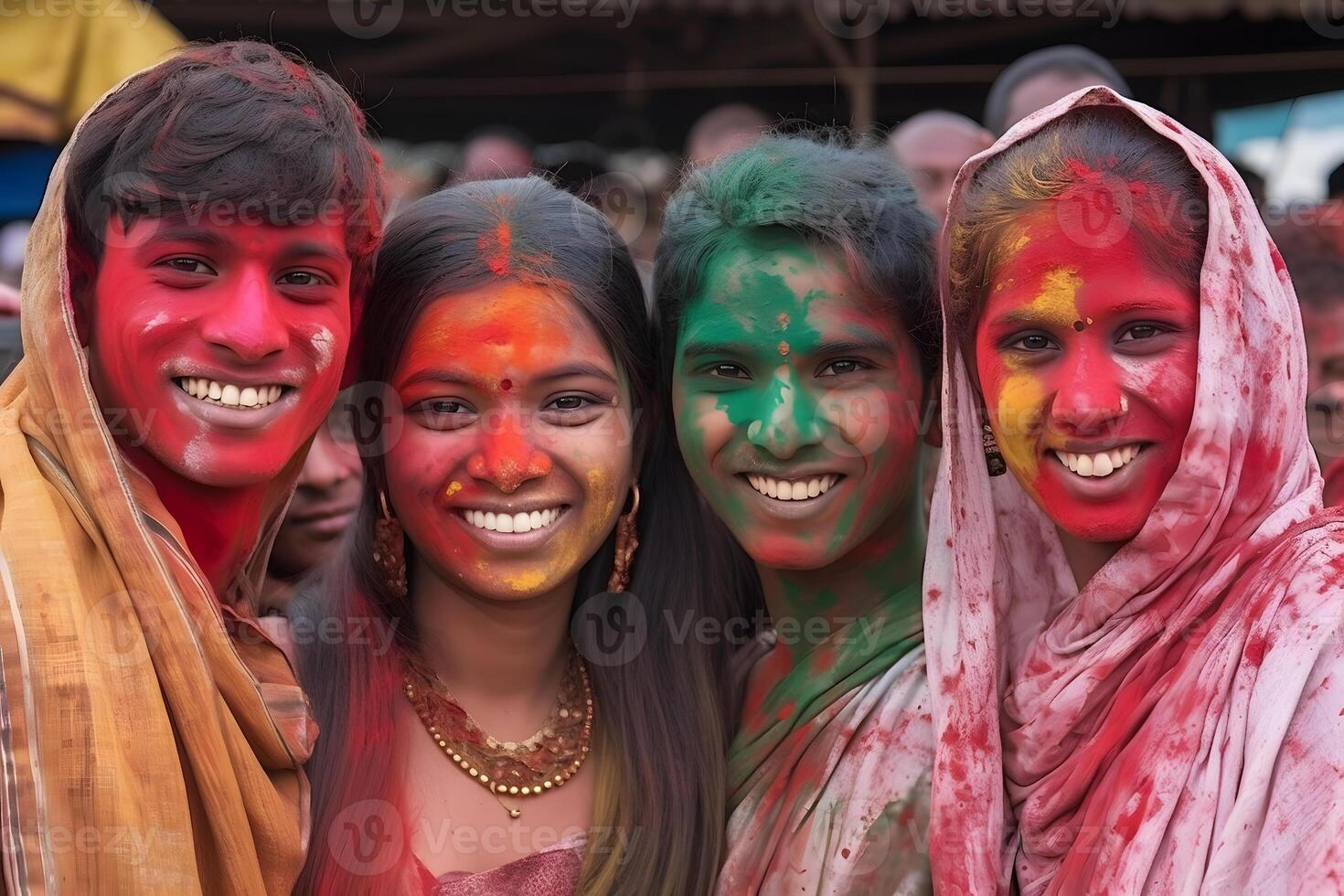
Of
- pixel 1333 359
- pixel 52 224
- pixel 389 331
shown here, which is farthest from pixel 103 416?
pixel 1333 359

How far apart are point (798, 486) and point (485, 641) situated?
2.53ft

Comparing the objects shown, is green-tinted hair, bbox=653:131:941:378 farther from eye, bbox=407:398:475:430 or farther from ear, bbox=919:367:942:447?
eye, bbox=407:398:475:430

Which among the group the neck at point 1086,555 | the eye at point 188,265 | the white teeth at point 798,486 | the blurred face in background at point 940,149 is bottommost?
the neck at point 1086,555

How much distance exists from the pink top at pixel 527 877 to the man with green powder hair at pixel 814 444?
31 cm

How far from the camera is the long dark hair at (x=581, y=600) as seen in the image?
3047mm

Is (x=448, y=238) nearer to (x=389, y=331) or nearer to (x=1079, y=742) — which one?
(x=389, y=331)

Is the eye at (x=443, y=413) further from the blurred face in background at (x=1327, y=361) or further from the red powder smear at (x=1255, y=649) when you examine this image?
the blurred face in background at (x=1327, y=361)

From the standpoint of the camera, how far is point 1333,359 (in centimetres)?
455

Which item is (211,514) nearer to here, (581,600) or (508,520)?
(508,520)

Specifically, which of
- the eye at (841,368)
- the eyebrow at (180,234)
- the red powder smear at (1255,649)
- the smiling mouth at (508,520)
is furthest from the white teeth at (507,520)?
the red powder smear at (1255,649)

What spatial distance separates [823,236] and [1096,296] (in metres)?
0.69

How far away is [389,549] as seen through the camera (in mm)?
3287

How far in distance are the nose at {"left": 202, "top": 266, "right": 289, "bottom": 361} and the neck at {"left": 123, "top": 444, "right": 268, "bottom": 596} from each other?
0.29 meters

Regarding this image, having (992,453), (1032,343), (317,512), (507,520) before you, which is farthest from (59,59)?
(1032,343)
